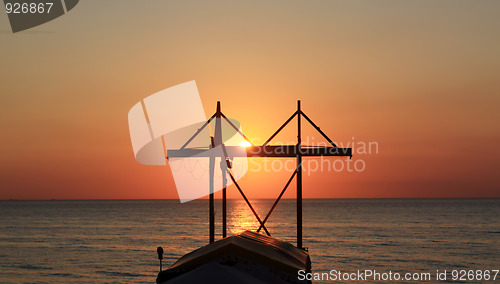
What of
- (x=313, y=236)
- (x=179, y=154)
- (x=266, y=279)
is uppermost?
(x=179, y=154)

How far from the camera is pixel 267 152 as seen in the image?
30047mm

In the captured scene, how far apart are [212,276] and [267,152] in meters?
17.4

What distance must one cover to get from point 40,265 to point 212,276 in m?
36.0

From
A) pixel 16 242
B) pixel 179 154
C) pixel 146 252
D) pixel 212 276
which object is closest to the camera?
pixel 212 276

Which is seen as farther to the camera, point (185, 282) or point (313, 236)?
point (313, 236)

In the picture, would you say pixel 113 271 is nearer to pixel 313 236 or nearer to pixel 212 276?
pixel 212 276

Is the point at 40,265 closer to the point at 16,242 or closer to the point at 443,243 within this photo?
the point at 16,242

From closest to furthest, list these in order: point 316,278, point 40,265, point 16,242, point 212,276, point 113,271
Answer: point 212,276 < point 316,278 < point 113,271 < point 40,265 < point 16,242

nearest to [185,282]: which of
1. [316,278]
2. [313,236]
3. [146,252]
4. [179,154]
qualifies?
[179,154]

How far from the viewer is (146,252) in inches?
2151

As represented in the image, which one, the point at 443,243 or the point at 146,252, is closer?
the point at 146,252

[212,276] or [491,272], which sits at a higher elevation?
[212,276]

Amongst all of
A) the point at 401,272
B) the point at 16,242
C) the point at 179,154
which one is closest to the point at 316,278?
the point at 401,272

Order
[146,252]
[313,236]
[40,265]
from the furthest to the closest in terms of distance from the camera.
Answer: [313,236]
[146,252]
[40,265]
